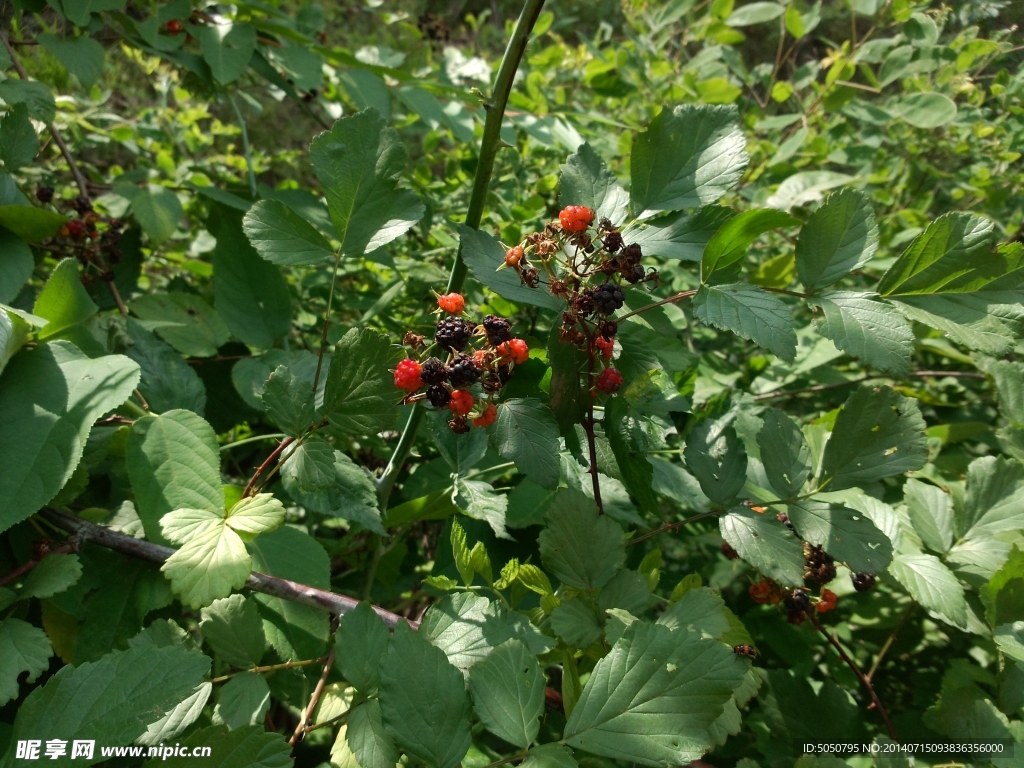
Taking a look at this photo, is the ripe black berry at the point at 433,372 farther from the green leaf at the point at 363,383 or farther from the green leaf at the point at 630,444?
the green leaf at the point at 630,444

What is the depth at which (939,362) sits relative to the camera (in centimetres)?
169

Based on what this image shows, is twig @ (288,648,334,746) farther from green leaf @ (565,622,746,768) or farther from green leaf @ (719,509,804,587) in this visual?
green leaf @ (719,509,804,587)

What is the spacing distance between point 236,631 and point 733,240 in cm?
66

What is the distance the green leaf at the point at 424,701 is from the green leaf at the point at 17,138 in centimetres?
94

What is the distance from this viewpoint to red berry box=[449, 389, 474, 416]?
0.60 m

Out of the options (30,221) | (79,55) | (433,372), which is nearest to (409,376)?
(433,372)

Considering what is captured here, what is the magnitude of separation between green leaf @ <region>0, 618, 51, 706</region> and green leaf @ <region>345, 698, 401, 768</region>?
33cm

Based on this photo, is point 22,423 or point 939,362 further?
point 939,362

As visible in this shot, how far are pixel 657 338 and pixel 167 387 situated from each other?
689 mm

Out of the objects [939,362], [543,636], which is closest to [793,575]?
[543,636]

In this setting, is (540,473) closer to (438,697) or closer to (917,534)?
(438,697)

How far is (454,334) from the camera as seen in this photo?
1.94 ft

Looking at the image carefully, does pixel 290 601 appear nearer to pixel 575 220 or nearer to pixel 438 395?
pixel 438 395

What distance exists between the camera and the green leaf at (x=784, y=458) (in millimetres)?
774
